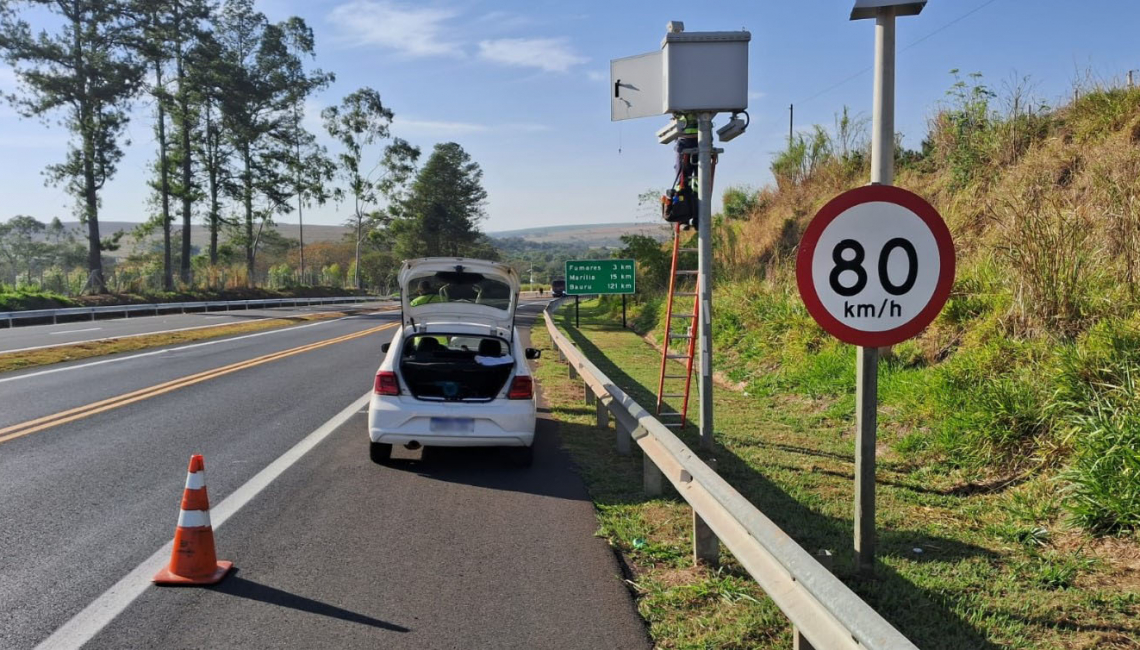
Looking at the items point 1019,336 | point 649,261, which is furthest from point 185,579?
point 649,261

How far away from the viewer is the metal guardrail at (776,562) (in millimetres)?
3045

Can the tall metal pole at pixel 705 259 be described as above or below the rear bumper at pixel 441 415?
above

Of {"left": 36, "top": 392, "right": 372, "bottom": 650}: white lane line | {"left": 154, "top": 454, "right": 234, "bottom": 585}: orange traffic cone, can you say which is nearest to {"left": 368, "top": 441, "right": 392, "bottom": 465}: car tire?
{"left": 36, "top": 392, "right": 372, "bottom": 650}: white lane line

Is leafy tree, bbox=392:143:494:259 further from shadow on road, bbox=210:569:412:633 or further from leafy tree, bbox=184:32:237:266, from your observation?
shadow on road, bbox=210:569:412:633

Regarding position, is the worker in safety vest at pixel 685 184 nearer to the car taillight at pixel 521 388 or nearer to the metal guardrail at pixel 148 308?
the car taillight at pixel 521 388

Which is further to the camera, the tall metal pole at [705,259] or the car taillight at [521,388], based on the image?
the tall metal pole at [705,259]

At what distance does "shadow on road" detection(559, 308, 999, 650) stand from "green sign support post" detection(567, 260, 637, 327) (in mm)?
20054

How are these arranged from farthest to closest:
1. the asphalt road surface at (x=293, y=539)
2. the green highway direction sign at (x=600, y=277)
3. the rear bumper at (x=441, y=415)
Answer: the green highway direction sign at (x=600, y=277) < the rear bumper at (x=441, y=415) < the asphalt road surface at (x=293, y=539)

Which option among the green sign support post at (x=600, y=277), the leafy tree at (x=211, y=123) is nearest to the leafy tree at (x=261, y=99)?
the leafy tree at (x=211, y=123)

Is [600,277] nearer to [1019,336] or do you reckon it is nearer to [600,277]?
[600,277]

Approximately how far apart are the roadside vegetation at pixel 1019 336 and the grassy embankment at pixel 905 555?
22cm

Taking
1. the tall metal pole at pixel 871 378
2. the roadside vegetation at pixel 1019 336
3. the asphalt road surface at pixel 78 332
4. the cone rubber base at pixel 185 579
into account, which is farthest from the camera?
the asphalt road surface at pixel 78 332

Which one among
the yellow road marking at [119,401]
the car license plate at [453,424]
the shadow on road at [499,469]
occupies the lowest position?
the shadow on road at [499,469]

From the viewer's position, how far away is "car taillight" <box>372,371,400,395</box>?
786 centimetres
